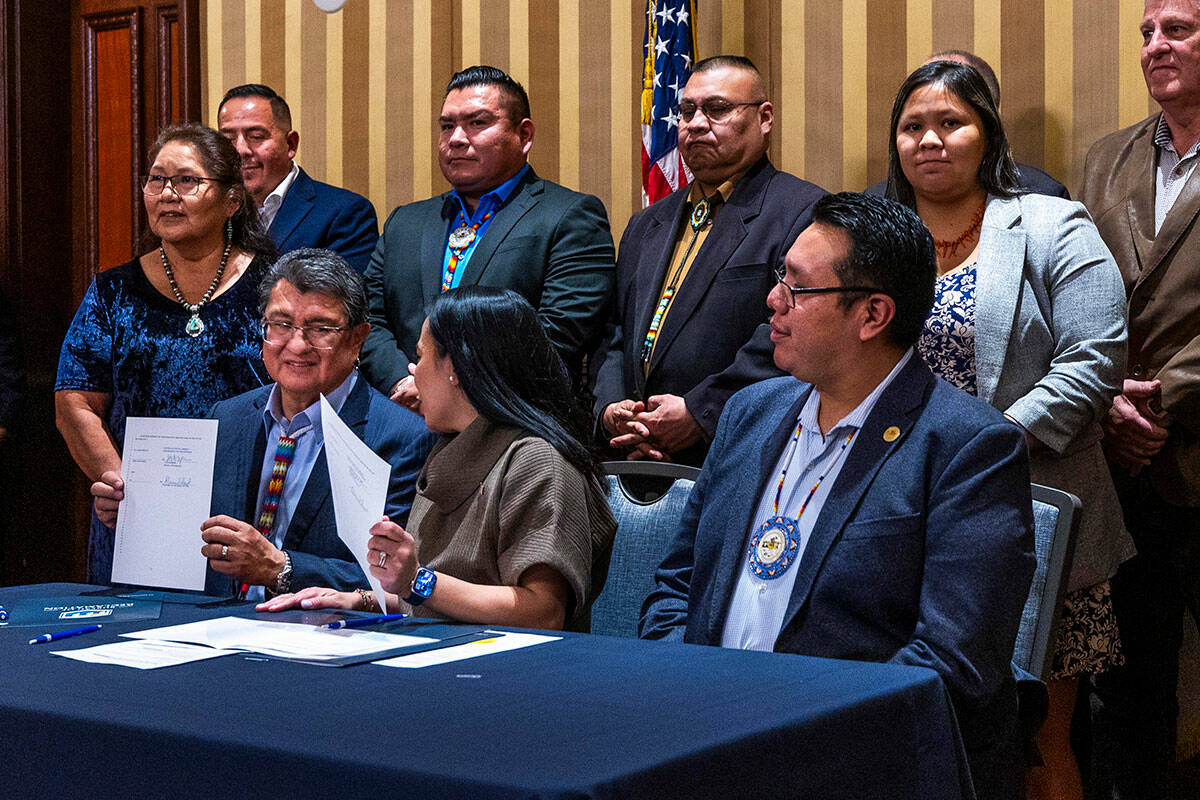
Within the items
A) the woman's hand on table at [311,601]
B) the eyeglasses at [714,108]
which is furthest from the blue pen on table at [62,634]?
the eyeglasses at [714,108]

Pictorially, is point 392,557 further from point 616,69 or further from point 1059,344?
point 616,69

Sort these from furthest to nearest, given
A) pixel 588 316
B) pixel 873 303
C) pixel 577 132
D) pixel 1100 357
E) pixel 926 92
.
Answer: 1. pixel 577 132
2. pixel 588 316
3. pixel 926 92
4. pixel 1100 357
5. pixel 873 303

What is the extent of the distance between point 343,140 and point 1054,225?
2.98 metres

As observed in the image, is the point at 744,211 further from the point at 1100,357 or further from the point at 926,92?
the point at 1100,357

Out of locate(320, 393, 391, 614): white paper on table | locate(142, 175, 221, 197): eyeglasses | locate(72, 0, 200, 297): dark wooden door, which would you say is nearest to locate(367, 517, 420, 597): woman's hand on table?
locate(320, 393, 391, 614): white paper on table

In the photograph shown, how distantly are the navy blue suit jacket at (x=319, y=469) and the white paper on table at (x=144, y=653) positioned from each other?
2.22 feet

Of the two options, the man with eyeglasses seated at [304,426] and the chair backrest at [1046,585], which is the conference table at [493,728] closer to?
the chair backrest at [1046,585]

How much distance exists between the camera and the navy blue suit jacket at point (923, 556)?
1810mm

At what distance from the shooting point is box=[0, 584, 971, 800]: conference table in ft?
3.83

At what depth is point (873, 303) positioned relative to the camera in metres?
2.08

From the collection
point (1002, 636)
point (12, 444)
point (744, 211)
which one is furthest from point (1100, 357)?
point (12, 444)

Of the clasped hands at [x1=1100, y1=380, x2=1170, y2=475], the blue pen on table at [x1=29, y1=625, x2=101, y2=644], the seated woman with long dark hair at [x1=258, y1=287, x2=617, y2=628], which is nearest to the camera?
the blue pen on table at [x1=29, y1=625, x2=101, y2=644]

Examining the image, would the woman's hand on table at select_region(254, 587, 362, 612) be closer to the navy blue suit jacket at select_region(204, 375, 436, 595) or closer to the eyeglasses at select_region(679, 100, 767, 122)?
the navy blue suit jacket at select_region(204, 375, 436, 595)

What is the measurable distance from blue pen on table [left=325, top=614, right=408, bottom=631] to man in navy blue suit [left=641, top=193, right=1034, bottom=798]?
45cm
